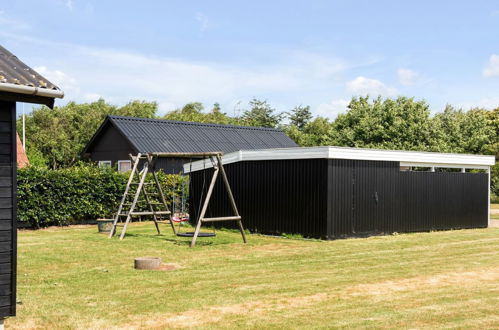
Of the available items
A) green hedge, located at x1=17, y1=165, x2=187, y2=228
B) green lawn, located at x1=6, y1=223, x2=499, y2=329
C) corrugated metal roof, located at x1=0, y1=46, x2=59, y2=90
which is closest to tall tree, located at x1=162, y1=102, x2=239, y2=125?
green hedge, located at x1=17, y1=165, x2=187, y2=228

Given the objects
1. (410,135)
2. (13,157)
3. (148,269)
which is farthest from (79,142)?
(13,157)

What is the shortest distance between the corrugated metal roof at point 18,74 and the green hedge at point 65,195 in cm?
1264

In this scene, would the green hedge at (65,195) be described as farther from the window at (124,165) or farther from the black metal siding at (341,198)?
the window at (124,165)

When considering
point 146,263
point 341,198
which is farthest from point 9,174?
point 341,198

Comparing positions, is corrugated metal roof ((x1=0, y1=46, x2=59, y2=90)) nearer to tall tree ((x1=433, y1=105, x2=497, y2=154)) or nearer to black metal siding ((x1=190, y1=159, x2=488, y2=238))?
black metal siding ((x1=190, y1=159, x2=488, y2=238))

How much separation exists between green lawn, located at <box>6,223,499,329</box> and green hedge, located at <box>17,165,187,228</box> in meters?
3.72

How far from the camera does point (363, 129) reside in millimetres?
37875

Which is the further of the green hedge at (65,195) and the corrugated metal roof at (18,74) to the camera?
the green hedge at (65,195)

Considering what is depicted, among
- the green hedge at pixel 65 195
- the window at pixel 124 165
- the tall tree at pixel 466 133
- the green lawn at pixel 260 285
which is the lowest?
the green lawn at pixel 260 285

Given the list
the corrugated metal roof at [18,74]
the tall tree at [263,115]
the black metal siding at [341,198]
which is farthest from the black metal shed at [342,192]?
the tall tree at [263,115]

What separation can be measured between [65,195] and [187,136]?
935cm

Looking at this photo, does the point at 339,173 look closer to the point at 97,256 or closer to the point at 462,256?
the point at 462,256

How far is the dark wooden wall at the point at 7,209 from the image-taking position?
625cm

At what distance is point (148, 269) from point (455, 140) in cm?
3248
